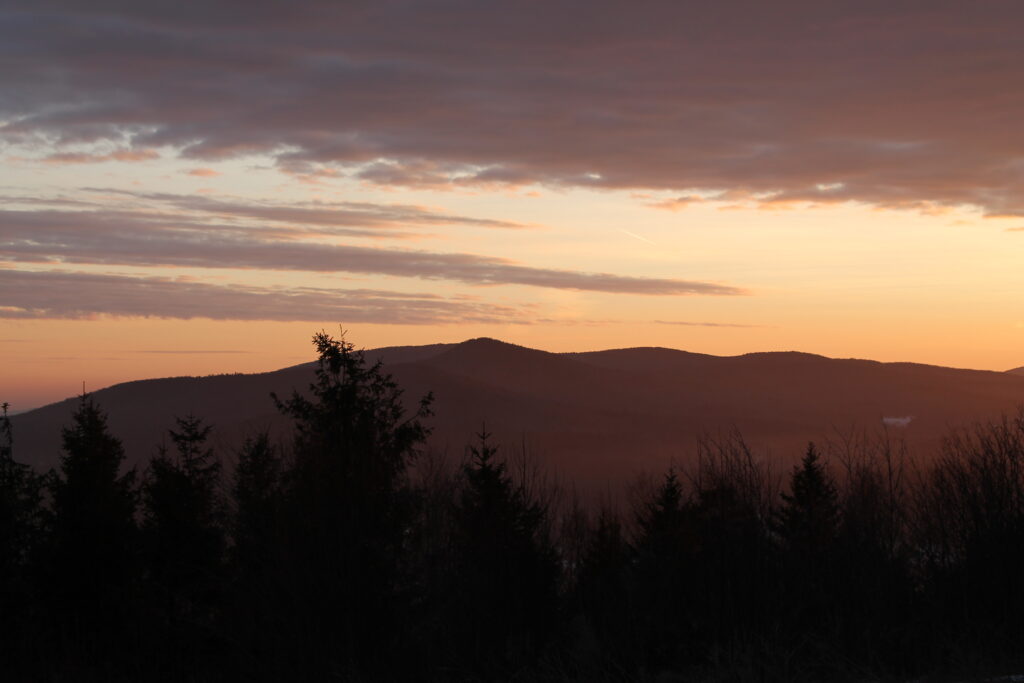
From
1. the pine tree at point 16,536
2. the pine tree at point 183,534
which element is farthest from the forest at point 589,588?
the pine tree at point 183,534

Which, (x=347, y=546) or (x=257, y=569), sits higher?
(x=347, y=546)

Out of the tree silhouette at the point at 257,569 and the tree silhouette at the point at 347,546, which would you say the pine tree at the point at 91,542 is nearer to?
the tree silhouette at the point at 257,569

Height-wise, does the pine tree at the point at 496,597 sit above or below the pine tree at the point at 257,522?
below

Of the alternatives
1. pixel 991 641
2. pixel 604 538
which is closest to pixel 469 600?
pixel 991 641

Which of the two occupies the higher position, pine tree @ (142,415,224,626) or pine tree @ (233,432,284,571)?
pine tree @ (233,432,284,571)

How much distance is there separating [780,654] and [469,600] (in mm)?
5935

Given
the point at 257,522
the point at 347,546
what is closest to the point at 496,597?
the point at 347,546

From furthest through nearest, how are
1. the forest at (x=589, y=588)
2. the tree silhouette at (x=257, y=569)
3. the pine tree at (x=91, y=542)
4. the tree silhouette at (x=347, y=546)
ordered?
1. the pine tree at (x=91, y=542)
2. the tree silhouette at (x=257, y=569)
3. the tree silhouette at (x=347, y=546)
4. the forest at (x=589, y=588)

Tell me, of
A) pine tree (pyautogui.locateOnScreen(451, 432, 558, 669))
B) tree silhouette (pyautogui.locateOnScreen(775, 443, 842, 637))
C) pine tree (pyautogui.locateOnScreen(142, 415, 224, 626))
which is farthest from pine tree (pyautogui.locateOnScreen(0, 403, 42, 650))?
tree silhouette (pyautogui.locateOnScreen(775, 443, 842, 637))

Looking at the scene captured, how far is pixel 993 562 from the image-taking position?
15250mm

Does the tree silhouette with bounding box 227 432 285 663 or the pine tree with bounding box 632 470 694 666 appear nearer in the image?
the pine tree with bounding box 632 470 694 666

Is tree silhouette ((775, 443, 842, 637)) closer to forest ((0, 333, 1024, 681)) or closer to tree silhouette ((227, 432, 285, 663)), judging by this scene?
forest ((0, 333, 1024, 681))

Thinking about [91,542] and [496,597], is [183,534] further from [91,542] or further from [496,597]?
[496,597]

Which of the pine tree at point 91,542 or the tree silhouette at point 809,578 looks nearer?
the tree silhouette at point 809,578
